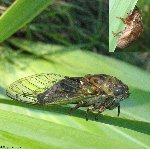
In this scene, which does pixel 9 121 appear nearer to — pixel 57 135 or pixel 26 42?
pixel 57 135

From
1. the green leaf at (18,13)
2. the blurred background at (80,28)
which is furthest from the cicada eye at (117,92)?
the blurred background at (80,28)

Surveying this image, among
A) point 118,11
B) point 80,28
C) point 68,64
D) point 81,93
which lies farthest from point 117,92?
point 80,28

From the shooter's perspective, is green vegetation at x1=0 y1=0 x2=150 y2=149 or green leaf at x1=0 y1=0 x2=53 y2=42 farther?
A: green vegetation at x1=0 y1=0 x2=150 y2=149

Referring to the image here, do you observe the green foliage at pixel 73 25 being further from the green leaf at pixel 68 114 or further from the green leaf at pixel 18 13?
the green leaf at pixel 18 13

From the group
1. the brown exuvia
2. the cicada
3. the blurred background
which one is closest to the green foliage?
the blurred background

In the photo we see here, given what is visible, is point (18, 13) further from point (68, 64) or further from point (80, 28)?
point (80, 28)

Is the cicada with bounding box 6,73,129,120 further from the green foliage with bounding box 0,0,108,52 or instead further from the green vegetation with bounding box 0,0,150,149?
the green foliage with bounding box 0,0,108,52
